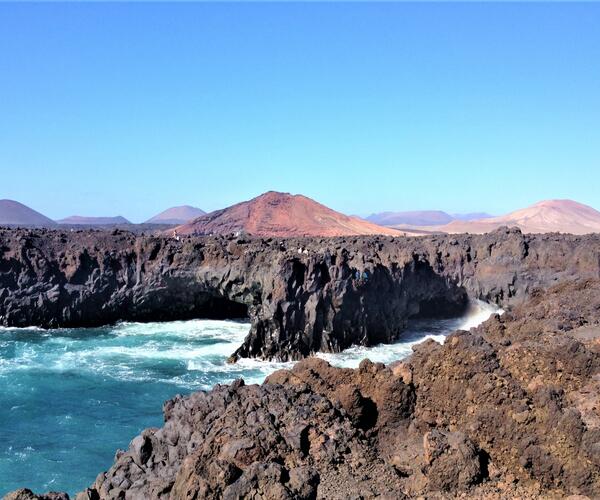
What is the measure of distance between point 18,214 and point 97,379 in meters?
159

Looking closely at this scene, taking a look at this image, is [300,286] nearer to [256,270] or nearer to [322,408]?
[256,270]

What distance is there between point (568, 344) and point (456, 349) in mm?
2513

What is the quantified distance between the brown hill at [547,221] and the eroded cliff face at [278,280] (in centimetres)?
7942

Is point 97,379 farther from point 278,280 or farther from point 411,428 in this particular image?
point 411,428

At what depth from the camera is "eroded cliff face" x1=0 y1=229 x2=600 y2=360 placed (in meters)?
33.5

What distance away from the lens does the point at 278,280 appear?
33125 millimetres

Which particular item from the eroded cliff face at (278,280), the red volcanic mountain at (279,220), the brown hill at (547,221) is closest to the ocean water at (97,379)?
the eroded cliff face at (278,280)

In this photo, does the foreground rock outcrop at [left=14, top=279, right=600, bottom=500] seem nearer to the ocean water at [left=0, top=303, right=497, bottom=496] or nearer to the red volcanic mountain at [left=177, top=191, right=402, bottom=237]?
the ocean water at [left=0, top=303, right=497, bottom=496]

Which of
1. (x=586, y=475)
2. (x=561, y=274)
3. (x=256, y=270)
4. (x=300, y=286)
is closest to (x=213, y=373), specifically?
(x=300, y=286)

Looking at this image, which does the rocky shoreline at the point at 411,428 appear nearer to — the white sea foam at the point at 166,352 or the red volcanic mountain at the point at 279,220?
Result: the white sea foam at the point at 166,352

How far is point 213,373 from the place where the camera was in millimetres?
29500

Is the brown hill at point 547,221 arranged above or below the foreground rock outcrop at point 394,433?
above

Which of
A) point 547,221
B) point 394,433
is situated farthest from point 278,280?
point 547,221

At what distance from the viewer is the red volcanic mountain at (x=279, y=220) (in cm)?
8738
